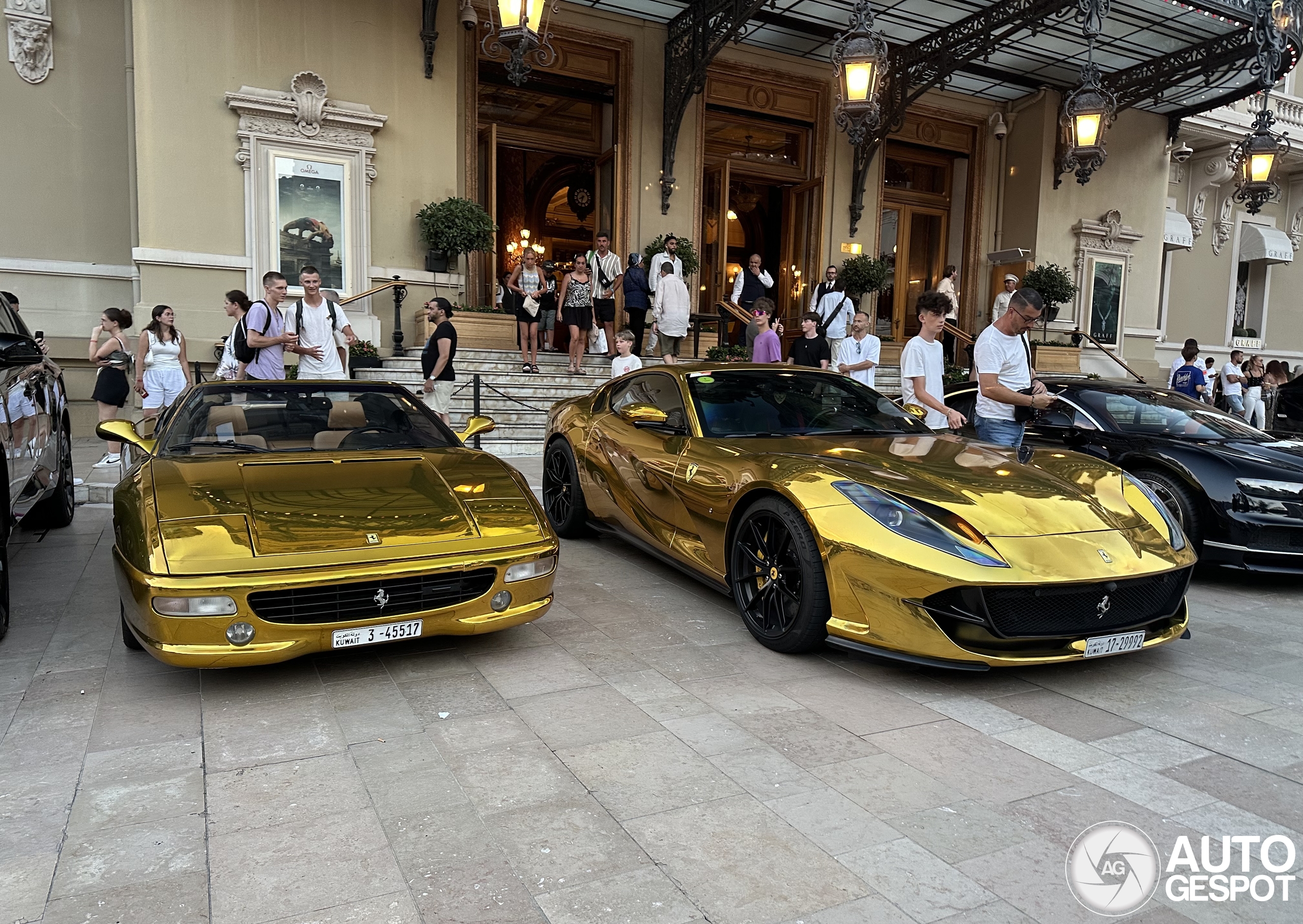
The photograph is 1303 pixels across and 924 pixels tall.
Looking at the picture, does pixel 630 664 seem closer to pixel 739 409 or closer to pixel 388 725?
pixel 388 725

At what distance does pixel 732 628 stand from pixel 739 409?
50.1 inches

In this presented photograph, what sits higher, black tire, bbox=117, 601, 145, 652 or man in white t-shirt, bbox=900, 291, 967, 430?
man in white t-shirt, bbox=900, 291, 967, 430

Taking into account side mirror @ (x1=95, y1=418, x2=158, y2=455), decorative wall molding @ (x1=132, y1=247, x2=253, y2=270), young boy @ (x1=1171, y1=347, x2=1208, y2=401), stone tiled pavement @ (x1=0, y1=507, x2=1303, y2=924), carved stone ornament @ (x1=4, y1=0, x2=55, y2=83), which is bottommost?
stone tiled pavement @ (x1=0, y1=507, x2=1303, y2=924)

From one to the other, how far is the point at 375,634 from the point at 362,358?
9096 mm

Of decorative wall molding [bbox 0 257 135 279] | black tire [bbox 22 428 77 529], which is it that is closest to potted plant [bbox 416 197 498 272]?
decorative wall molding [bbox 0 257 135 279]

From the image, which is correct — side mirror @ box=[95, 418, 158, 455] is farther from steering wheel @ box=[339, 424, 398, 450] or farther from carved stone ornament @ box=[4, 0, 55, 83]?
carved stone ornament @ box=[4, 0, 55, 83]

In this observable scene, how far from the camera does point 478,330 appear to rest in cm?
1278

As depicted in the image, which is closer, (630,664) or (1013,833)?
(1013,833)

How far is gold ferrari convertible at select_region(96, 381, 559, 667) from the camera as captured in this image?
127 inches

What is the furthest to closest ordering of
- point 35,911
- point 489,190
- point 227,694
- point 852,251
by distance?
1. point 852,251
2. point 489,190
3. point 227,694
4. point 35,911

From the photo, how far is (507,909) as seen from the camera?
6.94ft

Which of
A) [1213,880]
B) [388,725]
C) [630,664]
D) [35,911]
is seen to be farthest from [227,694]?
[1213,880]

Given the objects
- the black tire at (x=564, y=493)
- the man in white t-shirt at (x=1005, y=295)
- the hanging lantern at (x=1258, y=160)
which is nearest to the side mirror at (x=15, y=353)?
the black tire at (x=564, y=493)

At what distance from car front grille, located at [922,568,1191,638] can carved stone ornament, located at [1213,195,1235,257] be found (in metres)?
22.9
